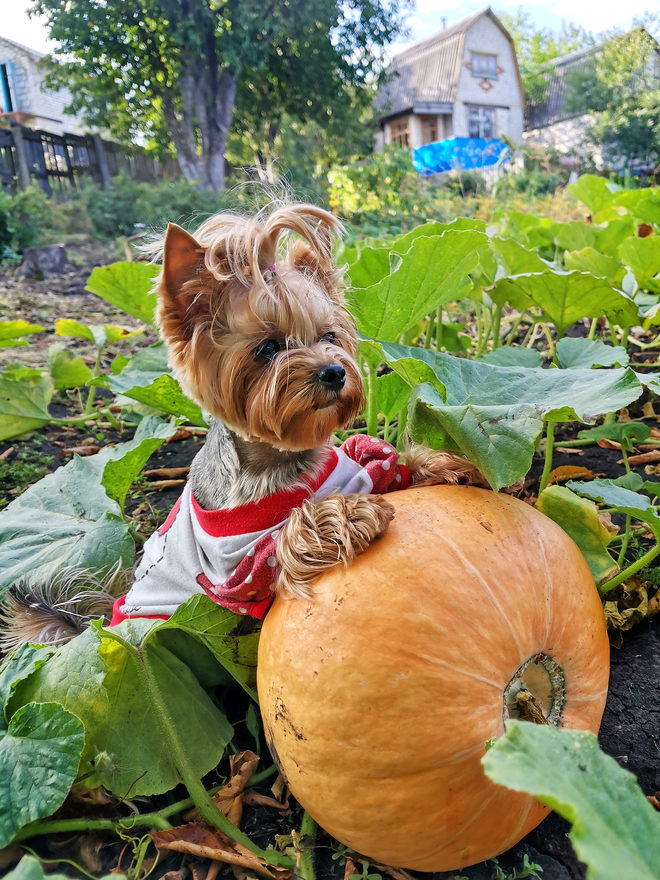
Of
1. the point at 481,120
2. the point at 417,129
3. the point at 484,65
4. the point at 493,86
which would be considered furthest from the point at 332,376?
the point at 484,65

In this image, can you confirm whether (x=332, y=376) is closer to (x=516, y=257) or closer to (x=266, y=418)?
(x=266, y=418)

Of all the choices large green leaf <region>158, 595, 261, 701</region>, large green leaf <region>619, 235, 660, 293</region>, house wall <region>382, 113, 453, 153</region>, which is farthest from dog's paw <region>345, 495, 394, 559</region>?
house wall <region>382, 113, 453, 153</region>

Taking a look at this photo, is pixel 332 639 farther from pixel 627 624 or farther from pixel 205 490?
pixel 627 624

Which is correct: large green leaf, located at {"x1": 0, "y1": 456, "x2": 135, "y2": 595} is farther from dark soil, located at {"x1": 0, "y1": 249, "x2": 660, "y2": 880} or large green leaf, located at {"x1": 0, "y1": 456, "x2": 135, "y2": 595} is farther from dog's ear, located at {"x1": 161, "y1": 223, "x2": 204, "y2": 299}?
dog's ear, located at {"x1": 161, "y1": 223, "x2": 204, "y2": 299}

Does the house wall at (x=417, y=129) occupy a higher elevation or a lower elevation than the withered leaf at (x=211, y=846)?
higher

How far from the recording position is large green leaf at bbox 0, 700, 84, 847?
149 centimetres

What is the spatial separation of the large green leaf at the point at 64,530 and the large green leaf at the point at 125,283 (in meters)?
0.96

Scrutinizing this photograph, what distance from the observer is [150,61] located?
757 inches

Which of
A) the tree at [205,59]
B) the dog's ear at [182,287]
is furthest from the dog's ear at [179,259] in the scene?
the tree at [205,59]

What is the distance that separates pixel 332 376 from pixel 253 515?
439 mm

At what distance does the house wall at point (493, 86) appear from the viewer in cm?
3528

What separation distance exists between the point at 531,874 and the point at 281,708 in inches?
26.3

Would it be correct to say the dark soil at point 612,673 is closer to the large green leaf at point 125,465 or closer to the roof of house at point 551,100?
the large green leaf at point 125,465

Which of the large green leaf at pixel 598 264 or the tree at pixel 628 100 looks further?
the tree at pixel 628 100
